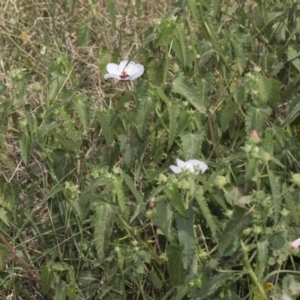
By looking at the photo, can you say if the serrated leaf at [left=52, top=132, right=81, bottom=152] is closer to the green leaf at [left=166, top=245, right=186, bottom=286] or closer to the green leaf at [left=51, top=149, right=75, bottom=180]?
the green leaf at [left=51, top=149, right=75, bottom=180]

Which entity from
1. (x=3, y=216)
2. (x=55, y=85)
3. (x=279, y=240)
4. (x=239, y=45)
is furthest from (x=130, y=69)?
(x=279, y=240)

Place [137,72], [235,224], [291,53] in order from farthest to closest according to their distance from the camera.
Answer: [291,53]
[137,72]
[235,224]

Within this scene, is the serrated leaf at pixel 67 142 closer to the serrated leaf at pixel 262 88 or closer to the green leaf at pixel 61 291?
the green leaf at pixel 61 291

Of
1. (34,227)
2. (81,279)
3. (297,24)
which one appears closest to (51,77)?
(34,227)

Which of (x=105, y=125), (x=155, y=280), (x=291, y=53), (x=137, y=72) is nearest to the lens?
(x=155, y=280)

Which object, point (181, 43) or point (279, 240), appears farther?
point (181, 43)

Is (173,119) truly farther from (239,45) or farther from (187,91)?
(239,45)

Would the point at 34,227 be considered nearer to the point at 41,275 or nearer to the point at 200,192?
the point at 41,275

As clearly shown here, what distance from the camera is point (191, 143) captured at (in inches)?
83.3

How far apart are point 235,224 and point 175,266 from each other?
0.28 meters

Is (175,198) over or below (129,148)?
over

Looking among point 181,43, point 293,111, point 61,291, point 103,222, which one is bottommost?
point 61,291

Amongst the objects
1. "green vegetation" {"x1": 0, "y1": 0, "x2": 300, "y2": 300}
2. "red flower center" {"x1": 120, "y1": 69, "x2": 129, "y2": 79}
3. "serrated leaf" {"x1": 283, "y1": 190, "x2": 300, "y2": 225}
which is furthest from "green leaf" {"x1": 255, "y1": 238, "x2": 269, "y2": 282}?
"red flower center" {"x1": 120, "y1": 69, "x2": 129, "y2": 79}

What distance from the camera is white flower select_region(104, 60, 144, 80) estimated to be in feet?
7.52
